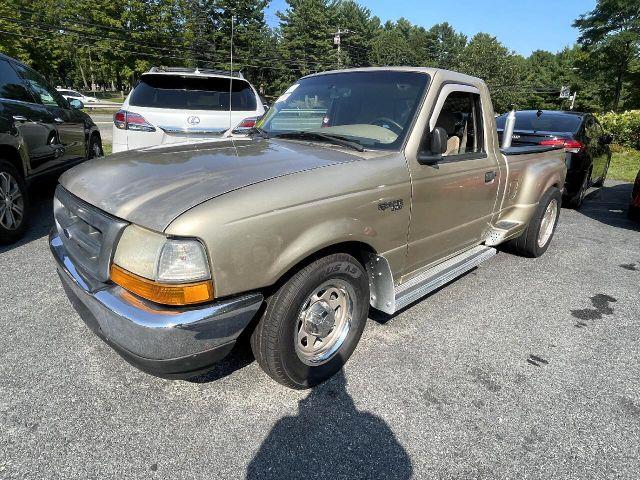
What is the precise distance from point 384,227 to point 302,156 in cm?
67

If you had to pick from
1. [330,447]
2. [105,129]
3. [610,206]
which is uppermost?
[105,129]

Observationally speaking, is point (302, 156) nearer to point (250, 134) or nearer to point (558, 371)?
point (250, 134)

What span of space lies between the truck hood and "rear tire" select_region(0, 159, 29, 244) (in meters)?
2.34

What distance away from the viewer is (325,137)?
3.01 metres

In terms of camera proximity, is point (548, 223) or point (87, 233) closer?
point (87, 233)

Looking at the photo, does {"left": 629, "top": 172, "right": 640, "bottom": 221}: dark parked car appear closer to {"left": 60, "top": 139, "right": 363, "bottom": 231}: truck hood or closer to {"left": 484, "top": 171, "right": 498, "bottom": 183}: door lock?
{"left": 484, "top": 171, "right": 498, "bottom": 183}: door lock

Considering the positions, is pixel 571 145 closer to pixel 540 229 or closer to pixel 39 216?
pixel 540 229

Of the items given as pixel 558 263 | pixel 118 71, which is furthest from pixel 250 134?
pixel 118 71

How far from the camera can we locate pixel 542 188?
4.56 meters

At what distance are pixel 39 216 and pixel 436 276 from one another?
202 inches

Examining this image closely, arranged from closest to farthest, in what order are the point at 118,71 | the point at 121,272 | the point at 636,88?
the point at 121,272 → the point at 636,88 → the point at 118,71

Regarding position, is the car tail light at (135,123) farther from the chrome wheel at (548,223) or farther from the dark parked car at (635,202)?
the dark parked car at (635,202)

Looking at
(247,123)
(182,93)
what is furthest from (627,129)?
(182,93)

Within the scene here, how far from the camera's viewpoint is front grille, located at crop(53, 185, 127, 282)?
2012mm
